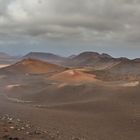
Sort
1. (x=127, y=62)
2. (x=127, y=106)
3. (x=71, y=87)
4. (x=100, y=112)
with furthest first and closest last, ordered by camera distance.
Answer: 1. (x=127, y=62)
2. (x=71, y=87)
3. (x=127, y=106)
4. (x=100, y=112)

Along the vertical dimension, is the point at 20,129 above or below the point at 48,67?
below

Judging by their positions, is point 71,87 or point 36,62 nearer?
point 71,87

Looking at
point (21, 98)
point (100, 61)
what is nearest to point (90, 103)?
point (21, 98)

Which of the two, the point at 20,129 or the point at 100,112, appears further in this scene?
the point at 100,112

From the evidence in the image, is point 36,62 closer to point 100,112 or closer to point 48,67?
point 48,67

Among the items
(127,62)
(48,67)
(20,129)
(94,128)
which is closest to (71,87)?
(94,128)

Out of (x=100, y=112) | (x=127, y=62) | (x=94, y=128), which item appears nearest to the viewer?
(x=94, y=128)

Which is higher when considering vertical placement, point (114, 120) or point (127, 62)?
point (127, 62)

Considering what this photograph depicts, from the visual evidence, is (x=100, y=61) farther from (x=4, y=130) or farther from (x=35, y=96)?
(x=4, y=130)

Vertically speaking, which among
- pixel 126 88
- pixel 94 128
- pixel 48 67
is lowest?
pixel 94 128

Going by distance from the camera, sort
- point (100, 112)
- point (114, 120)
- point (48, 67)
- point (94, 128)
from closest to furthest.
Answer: point (94, 128)
point (114, 120)
point (100, 112)
point (48, 67)
